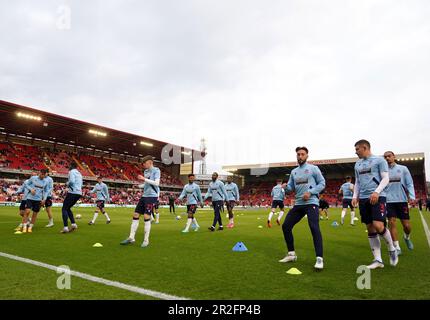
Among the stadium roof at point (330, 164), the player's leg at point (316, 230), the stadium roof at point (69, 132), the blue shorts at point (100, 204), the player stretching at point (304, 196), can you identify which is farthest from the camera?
the stadium roof at point (330, 164)

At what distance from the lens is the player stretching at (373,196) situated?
5.23m

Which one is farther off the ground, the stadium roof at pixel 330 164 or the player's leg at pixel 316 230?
the stadium roof at pixel 330 164

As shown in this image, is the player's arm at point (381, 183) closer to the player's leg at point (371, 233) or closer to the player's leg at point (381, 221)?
the player's leg at point (381, 221)

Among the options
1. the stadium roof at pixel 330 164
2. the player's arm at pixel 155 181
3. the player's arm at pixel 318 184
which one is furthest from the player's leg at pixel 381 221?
the stadium roof at pixel 330 164

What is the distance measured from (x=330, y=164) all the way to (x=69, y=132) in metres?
46.6

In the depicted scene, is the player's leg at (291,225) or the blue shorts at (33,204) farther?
the blue shorts at (33,204)

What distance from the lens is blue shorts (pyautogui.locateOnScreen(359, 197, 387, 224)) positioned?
5.24 m

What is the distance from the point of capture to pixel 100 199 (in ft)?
49.9

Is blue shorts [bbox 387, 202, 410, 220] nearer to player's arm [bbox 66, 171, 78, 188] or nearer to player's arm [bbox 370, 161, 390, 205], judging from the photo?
player's arm [bbox 370, 161, 390, 205]

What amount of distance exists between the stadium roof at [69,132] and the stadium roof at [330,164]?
47.4ft

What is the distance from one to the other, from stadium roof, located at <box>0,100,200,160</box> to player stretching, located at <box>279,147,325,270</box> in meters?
41.3

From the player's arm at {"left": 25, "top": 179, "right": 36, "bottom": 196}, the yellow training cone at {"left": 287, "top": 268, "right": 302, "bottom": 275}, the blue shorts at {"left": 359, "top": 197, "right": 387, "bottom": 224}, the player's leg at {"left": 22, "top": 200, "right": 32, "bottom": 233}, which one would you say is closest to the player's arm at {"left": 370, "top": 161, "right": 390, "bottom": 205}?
the blue shorts at {"left": 359, "top": 197, "right": 387, "bottom": 224}
